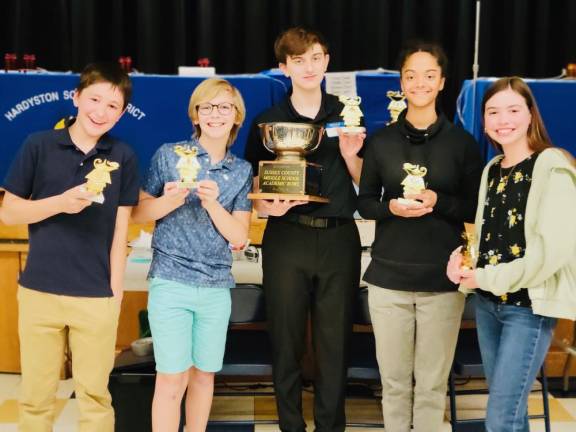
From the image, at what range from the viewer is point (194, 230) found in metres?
2.52

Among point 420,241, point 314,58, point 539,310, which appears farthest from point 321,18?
point 539,310

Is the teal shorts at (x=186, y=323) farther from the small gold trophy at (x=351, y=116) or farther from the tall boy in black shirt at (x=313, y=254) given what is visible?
the small gold trophy at (x=351, y=116)

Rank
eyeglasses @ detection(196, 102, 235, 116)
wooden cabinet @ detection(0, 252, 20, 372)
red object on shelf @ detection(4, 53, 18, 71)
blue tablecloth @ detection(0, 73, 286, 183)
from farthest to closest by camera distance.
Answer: red object on shelf @ detection(4, 53, 18, 71) < blue tablecloth @ detection(0, 73, 286, 183) < wooden cabinet @ detection(0, 252, 20, 372) < eyeglasses @ detection(196, 102, 235, 116)

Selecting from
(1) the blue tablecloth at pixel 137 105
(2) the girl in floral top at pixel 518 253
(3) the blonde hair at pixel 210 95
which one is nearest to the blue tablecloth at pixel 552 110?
(1) the blue tablecloth at pixel 137 105

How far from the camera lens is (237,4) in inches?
259

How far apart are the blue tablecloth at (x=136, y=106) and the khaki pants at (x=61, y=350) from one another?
82.9 inches

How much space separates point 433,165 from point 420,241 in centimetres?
29

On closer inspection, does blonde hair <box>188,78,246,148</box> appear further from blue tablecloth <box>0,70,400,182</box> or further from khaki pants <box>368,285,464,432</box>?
blue tablecloth <box>0,70,400,182</box>

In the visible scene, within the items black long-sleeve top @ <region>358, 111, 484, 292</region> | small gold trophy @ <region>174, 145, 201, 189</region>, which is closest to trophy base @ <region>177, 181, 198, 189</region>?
small gold trophy @ <region>174, 145, 201, 189</region>

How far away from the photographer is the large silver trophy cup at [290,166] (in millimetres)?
2592

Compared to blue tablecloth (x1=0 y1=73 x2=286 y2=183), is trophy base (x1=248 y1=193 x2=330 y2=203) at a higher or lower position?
lower

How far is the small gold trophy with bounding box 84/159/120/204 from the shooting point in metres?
2.22

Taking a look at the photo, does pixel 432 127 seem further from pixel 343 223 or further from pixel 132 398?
pixel 132 398

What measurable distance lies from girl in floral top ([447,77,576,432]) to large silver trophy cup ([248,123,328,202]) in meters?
0.64
